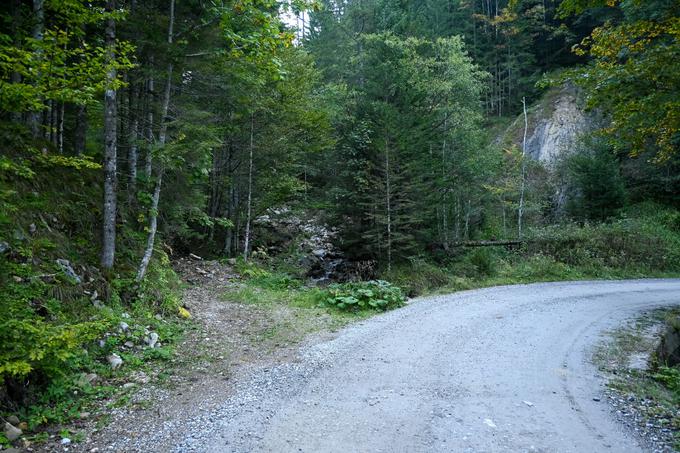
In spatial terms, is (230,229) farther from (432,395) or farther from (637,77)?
(637,77)

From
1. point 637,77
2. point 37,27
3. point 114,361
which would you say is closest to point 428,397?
point 114,361

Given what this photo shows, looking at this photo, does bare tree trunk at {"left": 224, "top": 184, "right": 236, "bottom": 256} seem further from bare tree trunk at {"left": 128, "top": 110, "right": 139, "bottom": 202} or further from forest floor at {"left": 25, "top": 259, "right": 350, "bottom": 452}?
bare tree trunk at {"left": 128, "top": 110, "right": 139, "bottom": 202}

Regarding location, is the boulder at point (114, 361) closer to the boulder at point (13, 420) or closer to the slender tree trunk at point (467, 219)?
the boulder at point (13, 420)

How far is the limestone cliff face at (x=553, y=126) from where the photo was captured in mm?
29234

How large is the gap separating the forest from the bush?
3.5 inches

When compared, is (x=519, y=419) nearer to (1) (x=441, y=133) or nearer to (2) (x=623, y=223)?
(1) (x=441, y=133)

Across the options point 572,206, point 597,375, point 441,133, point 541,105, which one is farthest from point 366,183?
point 541,105

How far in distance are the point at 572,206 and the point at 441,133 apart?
11.1 meters

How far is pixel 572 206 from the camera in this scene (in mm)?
23578

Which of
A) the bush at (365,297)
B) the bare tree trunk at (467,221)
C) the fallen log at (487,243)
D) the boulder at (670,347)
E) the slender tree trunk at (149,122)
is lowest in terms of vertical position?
the boulder at (670,347)

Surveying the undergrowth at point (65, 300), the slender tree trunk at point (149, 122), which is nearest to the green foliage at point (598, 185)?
the slender tree trunk at point (149, 122)

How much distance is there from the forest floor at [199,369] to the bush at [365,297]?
710 mm

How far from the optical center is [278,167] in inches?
638

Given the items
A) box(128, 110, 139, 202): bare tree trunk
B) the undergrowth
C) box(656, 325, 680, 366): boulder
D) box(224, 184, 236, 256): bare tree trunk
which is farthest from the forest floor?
box(656, 325, 680, 366): boulder
